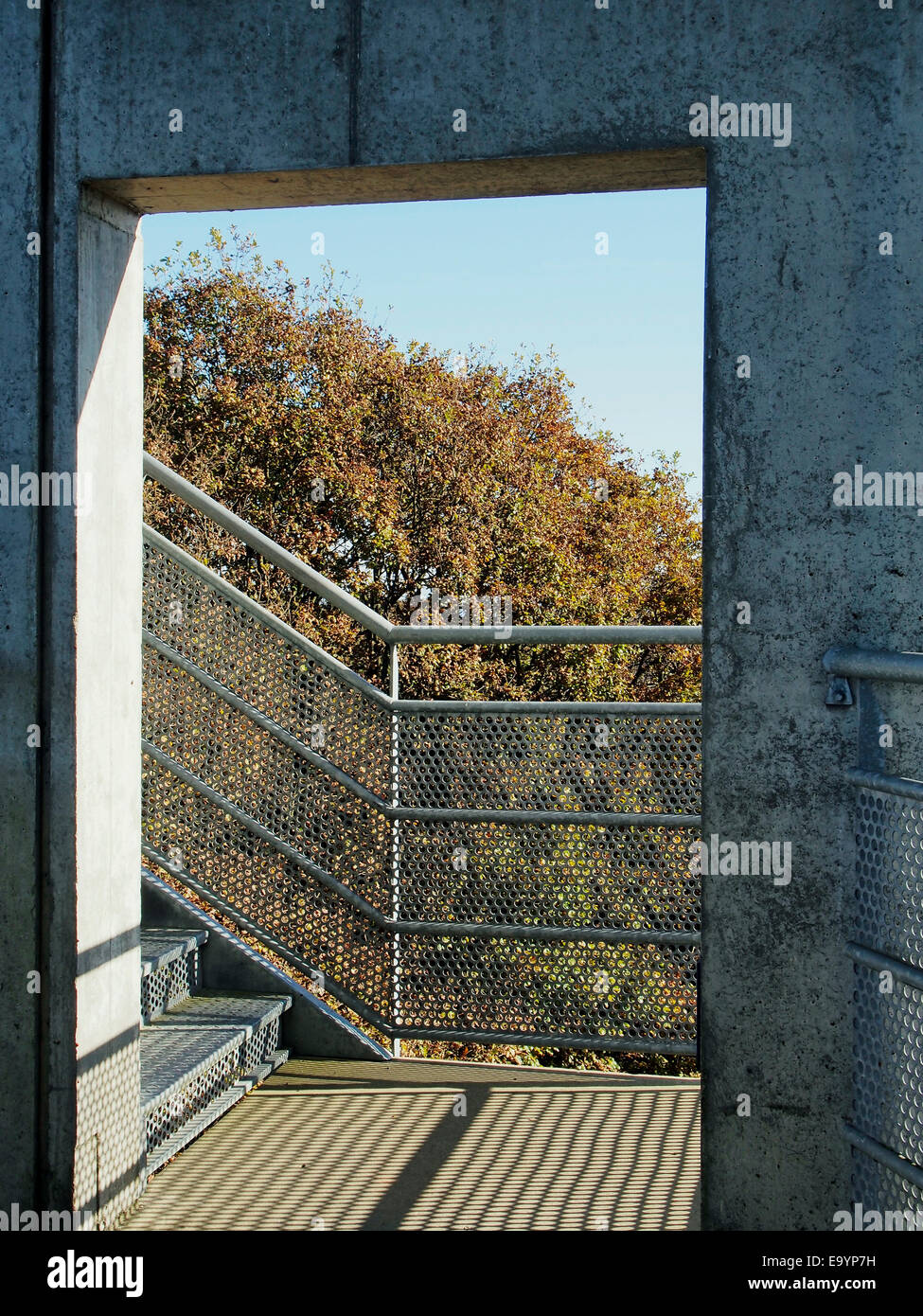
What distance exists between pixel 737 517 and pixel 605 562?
1600 cm

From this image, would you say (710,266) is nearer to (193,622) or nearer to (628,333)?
(193,622)

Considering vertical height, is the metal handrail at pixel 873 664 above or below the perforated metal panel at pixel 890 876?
above

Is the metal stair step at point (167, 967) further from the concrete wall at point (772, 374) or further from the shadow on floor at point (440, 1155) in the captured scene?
the concrete wall at point (772, 374)

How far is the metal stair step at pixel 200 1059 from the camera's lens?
4500mm

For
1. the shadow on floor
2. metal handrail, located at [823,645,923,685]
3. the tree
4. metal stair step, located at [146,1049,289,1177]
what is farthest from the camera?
the tree

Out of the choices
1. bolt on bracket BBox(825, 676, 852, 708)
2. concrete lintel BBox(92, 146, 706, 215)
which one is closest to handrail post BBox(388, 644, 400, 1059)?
concrete lintel BBox(92, 146, 706, 215)

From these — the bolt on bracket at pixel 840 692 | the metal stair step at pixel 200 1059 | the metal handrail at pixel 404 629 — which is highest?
the metal handrail at pixel 404 629

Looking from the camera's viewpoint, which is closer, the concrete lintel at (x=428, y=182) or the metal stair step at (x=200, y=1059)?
the concrete lintel at (x=428, y=182)

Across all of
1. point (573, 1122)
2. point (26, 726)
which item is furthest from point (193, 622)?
point (573, 1122)

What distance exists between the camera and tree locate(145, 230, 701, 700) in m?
16.4

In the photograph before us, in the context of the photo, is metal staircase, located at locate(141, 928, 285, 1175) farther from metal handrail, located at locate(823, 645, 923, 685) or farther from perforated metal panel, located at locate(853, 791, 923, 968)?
metal handrail, located at locate(823, 645, 923, 685)

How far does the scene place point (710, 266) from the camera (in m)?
3.47

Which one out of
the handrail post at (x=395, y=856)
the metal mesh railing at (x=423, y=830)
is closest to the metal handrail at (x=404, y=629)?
the metal mesh railing at (x=423, y=830)

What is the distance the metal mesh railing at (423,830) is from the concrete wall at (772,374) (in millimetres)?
1992
